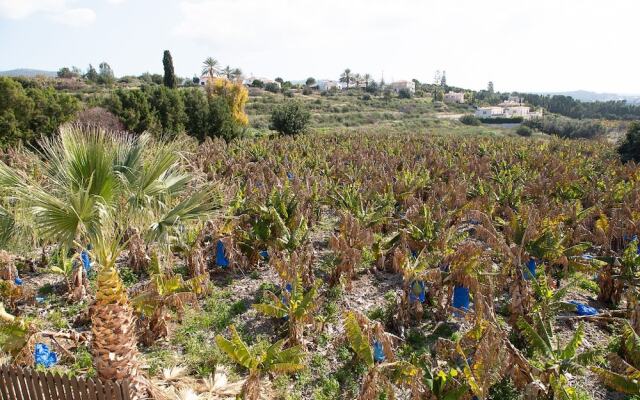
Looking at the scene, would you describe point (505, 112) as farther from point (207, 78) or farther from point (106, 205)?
point (106, 205)

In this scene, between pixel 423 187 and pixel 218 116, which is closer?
pixel 423 187

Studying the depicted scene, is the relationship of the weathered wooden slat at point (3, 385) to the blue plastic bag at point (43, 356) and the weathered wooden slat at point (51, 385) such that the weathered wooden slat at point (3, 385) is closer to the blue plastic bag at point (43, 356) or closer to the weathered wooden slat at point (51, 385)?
the weathered wooden slat at point (51, 385)

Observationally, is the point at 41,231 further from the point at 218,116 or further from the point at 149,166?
the point at 218,116

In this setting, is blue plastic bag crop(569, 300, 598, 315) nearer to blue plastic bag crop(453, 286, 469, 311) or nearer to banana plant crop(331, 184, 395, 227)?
blue plastic bag crop(453, 286, 469, 311)

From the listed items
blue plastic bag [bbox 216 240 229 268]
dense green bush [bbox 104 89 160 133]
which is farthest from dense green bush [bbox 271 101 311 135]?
blue plastic bag [bbox 216 240 229 268]

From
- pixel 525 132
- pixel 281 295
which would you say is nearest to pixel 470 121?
pixel 525 132

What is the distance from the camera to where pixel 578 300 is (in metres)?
8.18

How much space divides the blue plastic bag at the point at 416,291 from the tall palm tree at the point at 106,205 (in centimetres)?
345

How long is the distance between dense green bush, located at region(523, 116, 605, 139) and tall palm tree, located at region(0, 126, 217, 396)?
50658 millimetres

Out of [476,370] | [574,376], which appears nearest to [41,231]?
[476,370]

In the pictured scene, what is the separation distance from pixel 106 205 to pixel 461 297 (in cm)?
544

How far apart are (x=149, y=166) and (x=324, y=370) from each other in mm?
3505

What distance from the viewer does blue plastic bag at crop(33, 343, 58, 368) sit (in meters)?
5.41

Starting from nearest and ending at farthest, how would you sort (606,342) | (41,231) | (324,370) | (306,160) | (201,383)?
1. (41,231)
2. (201,383)
3. (324,370)
4. (606,342)
5. (306,160)
